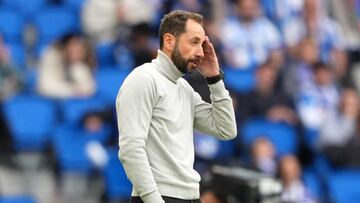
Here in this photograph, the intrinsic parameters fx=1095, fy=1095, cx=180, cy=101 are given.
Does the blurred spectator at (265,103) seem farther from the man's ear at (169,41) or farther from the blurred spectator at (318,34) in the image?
the man's ear at (169,41)

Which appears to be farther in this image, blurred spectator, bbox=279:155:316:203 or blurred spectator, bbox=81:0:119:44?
blurred spectator, bbox=81:0:119:44

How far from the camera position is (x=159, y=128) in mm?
4684

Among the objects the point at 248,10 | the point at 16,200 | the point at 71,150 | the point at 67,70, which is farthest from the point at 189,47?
the point at 248,10

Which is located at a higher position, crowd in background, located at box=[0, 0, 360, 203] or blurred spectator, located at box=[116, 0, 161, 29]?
blurred spectator, located at box=[116, 0, 161, 29]

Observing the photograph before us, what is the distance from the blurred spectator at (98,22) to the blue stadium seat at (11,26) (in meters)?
0.65

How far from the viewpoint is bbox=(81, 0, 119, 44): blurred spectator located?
11117mm

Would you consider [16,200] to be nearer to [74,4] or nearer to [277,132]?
[277,132]

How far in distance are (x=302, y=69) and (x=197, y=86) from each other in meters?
2.46

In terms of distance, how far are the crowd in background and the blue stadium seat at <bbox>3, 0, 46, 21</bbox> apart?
1 centimetres

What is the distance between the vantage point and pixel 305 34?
1226cm

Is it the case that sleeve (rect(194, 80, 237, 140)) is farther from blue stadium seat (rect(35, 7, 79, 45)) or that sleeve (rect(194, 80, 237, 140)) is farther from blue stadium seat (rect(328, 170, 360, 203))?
blue stadium seat (rect(35, 7, 79, 45))

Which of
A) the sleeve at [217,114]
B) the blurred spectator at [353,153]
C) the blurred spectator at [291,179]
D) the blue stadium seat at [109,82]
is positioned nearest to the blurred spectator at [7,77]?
the blue stadium seat at [109,82]

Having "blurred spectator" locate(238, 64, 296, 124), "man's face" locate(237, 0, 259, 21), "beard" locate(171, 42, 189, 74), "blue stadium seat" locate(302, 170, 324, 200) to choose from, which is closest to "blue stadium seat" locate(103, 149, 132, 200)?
"blurred spectator" locate(238, 64, 296, 124)

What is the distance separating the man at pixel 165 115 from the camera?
14.9ft
